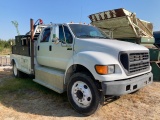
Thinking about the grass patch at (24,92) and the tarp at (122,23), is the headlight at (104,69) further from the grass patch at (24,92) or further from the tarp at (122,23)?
the tarp at (122,23)

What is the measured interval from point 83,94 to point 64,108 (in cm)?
80

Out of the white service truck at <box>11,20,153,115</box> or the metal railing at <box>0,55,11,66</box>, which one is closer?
the white service truck at <box>11,20,153,115</box>

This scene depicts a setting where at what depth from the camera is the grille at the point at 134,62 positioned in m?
4.12

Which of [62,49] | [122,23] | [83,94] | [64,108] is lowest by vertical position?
[64,108]

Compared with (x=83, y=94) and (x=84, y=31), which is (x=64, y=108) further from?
(x=84, y=31)

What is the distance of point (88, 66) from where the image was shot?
4.16 m

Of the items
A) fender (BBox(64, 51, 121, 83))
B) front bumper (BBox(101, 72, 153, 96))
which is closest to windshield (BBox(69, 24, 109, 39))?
fender (BBox(64, 51, 121, 83))

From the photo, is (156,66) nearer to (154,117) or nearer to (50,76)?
(154,117)

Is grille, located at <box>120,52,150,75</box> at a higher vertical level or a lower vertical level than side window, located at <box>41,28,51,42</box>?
lower

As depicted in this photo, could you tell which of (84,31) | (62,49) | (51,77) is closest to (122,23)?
(84,31)

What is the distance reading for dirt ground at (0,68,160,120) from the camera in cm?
427

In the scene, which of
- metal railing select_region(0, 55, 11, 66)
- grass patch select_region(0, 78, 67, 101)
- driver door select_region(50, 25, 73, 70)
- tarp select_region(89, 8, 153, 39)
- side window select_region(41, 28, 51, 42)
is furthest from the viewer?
metal railing select_region(0, 55, 11, 66)

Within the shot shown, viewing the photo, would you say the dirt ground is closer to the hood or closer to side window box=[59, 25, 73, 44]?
the hood

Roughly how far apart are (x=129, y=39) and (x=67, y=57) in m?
4.86
